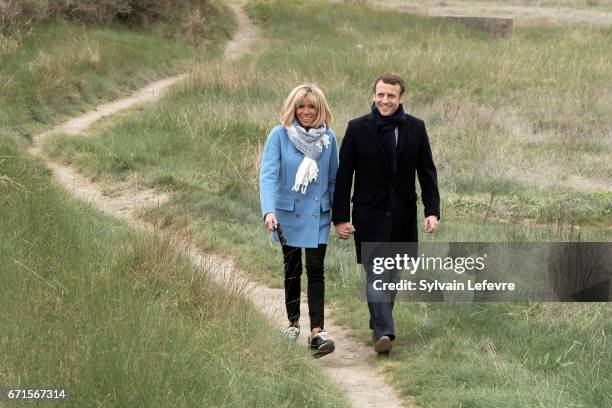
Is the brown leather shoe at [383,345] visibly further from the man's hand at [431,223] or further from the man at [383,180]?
the man's hand at [431,223]

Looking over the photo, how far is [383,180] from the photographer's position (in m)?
6.52

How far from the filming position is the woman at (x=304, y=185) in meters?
6.50

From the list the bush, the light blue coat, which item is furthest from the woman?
the bush

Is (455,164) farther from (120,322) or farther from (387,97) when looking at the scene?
(120,322)

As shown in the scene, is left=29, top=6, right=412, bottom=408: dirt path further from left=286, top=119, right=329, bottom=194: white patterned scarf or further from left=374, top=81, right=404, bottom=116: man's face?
left=374, top=81, right=404, bottom=116: man's face

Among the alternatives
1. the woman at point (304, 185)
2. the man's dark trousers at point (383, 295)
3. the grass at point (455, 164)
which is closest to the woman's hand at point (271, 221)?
the woman at point (304, 185)

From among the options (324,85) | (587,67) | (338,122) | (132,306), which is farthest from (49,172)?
(587,67)

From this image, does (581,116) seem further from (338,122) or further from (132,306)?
(132,306)

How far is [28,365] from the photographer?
195 inches

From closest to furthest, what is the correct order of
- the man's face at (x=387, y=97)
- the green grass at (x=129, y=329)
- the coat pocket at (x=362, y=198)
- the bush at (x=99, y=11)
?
the green grass at (x=129, y=329)
the man's face at (x=387, y=97)
the coat pocket at (x=362, y=198)
the bush at (x=99, y=11)

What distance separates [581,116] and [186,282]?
451 inches

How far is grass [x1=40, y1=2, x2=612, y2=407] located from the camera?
20.4 feet

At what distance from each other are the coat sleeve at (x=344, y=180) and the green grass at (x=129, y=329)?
84 centimetres

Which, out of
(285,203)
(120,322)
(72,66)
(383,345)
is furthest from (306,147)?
(72,66)
